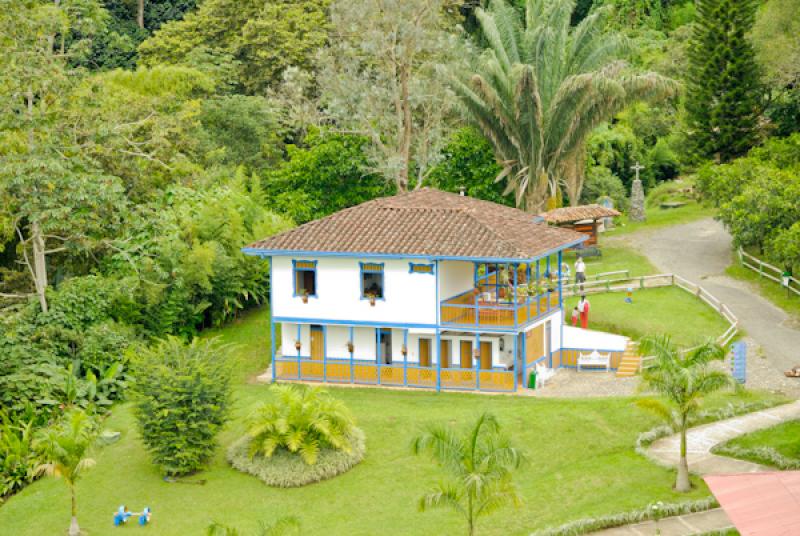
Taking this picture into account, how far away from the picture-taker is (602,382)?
36469mm

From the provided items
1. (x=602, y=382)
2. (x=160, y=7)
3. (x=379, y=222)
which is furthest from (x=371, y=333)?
(x=160, y=7)

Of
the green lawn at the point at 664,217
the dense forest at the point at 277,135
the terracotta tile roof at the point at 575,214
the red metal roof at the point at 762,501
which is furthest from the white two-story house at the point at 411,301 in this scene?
the green lawn at the point at 664,217

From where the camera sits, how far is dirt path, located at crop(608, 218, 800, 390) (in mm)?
35625

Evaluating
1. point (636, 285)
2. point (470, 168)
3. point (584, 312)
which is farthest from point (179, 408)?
point (470, 168)

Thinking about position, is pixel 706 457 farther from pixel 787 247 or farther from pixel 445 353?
pixel 787 247

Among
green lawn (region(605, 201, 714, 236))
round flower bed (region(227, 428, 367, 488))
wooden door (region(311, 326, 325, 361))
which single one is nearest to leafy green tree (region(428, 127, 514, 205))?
green lawn (region(605, 201, 714, 236))

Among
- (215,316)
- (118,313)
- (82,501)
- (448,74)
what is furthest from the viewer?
(448,74)

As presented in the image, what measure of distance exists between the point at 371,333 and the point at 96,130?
38.9 feet

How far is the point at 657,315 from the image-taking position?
4134cm

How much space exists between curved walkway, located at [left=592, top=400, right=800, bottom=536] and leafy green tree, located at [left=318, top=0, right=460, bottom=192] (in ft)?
84.5

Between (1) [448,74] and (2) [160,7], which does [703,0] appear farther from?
(2) [160,7]

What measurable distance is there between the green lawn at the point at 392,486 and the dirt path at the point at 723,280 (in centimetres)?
395

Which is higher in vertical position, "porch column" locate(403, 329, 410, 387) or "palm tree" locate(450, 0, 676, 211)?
"palm tree" locate(450, 0, 676, 211)

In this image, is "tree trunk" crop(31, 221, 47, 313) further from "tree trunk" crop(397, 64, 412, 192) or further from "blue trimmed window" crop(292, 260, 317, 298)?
"tree trunk" crop(397, 64, 412, 192)
